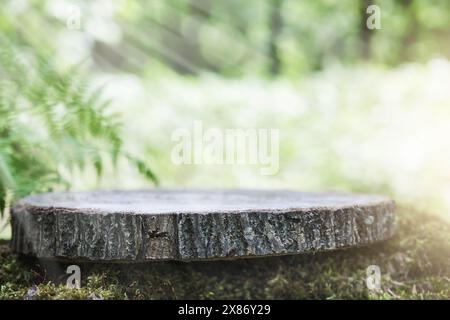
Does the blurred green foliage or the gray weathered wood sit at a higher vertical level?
the blurred green foliage

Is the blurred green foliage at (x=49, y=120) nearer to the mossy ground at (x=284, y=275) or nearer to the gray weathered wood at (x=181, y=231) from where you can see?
the mossy ground at (x=284, y=275)

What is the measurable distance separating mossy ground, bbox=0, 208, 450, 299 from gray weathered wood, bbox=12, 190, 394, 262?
15 cm

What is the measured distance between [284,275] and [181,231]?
75 centimetres

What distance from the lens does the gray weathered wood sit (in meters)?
1.92

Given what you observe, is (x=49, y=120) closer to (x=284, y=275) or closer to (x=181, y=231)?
(x=181, y=231)

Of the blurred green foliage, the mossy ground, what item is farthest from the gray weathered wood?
the blurred green foliage

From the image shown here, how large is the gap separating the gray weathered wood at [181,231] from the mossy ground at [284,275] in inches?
5.7

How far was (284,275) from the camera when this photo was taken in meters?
2.46

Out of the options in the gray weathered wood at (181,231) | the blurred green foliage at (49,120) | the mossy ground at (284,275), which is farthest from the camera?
the blurred green foliage at (49,120)

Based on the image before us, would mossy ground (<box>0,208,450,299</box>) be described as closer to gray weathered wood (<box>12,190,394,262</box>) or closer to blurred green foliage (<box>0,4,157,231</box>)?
gray weathered wood (<box>12,190,394,262</box>)

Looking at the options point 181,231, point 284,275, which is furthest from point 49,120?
point 284,275

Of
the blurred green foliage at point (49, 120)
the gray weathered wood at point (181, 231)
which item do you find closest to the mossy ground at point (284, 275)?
the gray weathered wood at point (181, 231)

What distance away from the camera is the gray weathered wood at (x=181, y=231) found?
192 cm
